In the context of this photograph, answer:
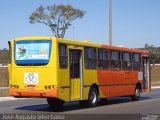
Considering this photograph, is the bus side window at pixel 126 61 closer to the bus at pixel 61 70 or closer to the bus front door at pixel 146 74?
the bus at pixel 61 70

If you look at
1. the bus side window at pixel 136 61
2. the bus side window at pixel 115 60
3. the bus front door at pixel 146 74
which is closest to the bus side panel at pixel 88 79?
the bus side window at pixel 115 60

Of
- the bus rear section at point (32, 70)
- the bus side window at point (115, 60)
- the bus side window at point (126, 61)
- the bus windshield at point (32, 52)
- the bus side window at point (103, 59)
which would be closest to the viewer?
the bus rear section at point (32, 70)

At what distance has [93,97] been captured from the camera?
22.0m

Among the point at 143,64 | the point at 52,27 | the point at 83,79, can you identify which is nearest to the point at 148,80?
the point at 143,64

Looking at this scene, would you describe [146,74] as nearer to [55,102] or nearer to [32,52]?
[55,102]

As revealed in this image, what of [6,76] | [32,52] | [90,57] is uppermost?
[32,52]

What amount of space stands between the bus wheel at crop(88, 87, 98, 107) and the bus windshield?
349 cm

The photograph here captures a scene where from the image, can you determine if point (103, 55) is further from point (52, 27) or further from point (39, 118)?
point (52, 27)

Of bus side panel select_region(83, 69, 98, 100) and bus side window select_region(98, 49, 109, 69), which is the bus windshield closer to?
bus side panel select_region(83, 69, 98, 100)

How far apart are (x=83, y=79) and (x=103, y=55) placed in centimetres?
257

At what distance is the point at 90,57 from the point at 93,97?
191cm

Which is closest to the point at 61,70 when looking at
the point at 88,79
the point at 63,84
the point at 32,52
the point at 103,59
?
the point at 63,84

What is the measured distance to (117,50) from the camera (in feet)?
79.9

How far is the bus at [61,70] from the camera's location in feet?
62.4
